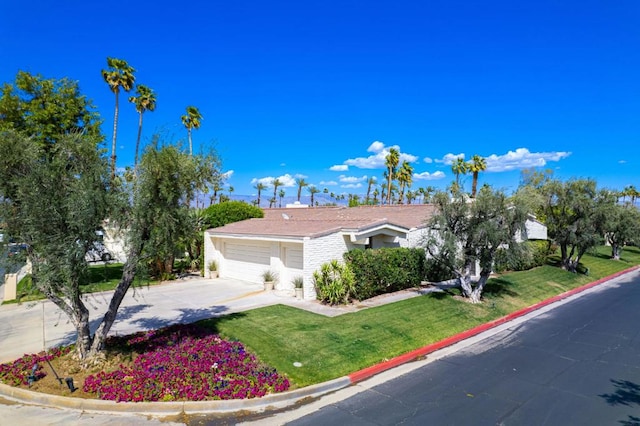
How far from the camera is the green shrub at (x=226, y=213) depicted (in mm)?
22172

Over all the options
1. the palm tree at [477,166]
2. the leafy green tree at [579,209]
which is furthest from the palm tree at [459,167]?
the leafy green tree at [579,209]

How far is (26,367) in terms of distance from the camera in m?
7.95

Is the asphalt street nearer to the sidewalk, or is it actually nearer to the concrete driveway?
the sidewalk

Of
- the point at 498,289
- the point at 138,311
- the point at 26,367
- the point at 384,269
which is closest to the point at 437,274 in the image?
the point at 498,289

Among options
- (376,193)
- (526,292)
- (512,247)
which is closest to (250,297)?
(512,247)

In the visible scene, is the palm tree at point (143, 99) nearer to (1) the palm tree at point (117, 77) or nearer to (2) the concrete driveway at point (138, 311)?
(1) the palm tree at point (117, 77)

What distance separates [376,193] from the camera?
102375 millimetres

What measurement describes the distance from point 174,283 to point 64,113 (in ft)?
29.6

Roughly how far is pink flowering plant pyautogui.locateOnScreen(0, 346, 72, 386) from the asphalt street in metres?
5.00

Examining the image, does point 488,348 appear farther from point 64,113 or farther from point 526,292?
point 64,113

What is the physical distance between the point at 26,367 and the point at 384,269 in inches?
458

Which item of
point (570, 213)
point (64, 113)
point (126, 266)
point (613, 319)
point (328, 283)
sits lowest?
point (613, 319)

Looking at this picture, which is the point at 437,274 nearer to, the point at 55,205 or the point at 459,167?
the point at 55,205

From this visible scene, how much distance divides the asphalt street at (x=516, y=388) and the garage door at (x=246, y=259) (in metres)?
10.3
